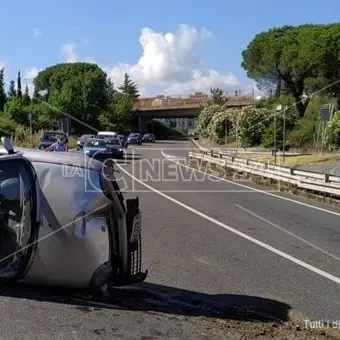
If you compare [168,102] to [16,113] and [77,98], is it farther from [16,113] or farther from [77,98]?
[16,113]

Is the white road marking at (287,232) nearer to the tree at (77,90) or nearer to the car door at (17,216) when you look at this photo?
the car door at (17,216)

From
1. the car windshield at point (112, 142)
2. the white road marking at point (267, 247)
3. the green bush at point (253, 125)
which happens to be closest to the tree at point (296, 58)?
the green bush at point (253, 125)

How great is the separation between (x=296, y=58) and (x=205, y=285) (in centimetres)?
6588

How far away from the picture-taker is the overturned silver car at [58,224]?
6.18 metres

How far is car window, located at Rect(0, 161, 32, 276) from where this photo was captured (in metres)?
6.18

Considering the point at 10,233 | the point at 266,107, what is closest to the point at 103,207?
the point at 10,233

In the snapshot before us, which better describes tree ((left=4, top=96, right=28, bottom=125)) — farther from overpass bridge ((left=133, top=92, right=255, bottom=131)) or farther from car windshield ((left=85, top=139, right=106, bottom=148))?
overpass bridge ((left=133, top=92, right=255, bottom=131))

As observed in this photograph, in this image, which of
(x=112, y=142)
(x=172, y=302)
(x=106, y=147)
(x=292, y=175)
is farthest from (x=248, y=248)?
(x=112, y=142)

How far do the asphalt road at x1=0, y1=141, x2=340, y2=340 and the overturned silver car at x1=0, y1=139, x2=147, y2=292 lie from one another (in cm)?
35

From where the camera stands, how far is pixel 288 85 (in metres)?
73.7

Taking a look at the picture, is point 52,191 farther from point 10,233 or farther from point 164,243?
point 164,243

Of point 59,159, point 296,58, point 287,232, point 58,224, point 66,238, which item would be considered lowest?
point 287,232

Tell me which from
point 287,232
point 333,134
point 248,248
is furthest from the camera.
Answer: point 333,134

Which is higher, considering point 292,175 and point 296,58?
point 296,58
